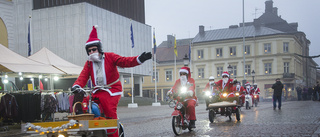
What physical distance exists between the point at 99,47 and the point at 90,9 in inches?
1593

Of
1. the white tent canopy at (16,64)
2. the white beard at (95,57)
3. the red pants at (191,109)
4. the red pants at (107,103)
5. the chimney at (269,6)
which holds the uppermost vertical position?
the chimney at (269,6)

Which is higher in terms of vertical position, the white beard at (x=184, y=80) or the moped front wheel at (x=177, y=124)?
the white beard at (x=184, y=80)

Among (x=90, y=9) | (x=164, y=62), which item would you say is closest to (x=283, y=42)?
(x=164, y=62)

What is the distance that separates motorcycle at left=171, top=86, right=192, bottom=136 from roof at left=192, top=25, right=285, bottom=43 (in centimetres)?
5806

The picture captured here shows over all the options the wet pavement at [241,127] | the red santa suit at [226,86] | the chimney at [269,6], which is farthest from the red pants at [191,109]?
the chimney at [269,6]

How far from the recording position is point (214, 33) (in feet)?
237

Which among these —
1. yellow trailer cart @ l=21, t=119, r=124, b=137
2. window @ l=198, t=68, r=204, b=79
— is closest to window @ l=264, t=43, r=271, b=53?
window @ l=198, t=68, r=204, b=79

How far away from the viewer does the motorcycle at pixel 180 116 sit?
1000 centimetres

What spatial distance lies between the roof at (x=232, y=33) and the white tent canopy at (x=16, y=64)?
54.2 m

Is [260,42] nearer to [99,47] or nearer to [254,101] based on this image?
[254,101]

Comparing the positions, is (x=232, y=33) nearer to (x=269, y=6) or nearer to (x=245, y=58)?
(x=245, y=58)

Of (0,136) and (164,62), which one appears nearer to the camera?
(0,136)

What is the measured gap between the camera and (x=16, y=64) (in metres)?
15.6

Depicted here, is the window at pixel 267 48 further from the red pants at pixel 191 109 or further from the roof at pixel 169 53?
the red pants at pixel 191 109
